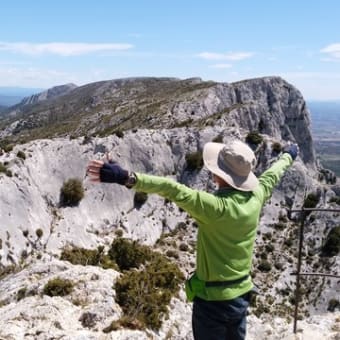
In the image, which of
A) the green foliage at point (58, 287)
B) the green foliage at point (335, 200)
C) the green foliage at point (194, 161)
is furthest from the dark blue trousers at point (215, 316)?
the green foliage at point (335, 200)

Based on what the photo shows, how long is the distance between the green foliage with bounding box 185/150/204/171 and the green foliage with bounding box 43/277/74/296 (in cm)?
2979

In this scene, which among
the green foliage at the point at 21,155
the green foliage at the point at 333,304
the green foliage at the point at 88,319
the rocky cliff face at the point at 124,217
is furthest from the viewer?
the green foliage at the point at 21,155

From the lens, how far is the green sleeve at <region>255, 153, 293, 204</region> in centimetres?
608

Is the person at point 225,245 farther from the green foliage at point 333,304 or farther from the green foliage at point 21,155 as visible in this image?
the green foliage at point 333,304

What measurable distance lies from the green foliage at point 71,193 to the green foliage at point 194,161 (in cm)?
1132

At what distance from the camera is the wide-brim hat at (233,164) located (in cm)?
552

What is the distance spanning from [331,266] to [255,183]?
104 ft

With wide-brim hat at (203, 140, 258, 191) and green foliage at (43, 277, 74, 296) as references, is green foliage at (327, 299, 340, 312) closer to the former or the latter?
green foliage at (43, 277, 74, 296)

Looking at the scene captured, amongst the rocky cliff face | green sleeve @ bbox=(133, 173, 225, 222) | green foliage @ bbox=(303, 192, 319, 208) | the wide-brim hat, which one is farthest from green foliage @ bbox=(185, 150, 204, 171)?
green sleeve @ bbox=(133, 173, 225, 222)

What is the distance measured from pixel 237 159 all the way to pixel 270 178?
3.80 feet

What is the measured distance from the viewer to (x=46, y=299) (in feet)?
33.6

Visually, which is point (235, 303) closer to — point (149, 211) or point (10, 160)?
point (10, 160)

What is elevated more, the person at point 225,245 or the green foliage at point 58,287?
the person at point 225,245

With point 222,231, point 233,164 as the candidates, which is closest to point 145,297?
point 222,231
